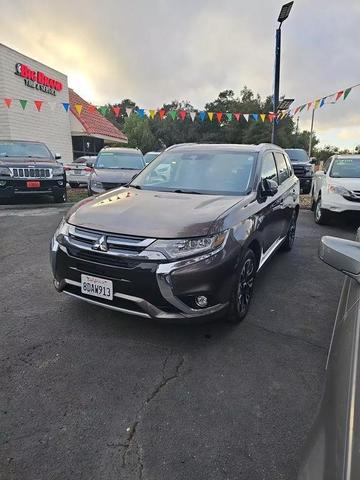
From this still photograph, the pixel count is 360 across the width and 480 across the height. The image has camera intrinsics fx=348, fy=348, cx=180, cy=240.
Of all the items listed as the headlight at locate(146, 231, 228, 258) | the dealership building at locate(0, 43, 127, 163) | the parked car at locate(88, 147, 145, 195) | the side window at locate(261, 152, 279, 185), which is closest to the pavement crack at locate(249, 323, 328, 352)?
the headlight at locate(146, 231, 228, 258)

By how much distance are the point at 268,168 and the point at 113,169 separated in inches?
252

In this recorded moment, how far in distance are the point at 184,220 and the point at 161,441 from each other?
5.23 ft

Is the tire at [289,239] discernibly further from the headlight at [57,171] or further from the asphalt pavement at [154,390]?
the headlight at [57,171]

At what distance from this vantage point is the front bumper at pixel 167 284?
268 cm

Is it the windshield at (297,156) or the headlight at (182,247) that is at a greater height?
the windshield at (297,156)

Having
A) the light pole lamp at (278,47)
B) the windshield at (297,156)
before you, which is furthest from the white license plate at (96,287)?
the windshield at (297,156)

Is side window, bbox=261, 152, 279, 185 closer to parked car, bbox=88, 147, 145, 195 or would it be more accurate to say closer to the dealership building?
parked car, bbox=88, 147, 145, 195

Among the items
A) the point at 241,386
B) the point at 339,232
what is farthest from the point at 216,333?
the point at 339,232

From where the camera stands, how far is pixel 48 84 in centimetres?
1772

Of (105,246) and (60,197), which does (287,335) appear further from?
(60,197)

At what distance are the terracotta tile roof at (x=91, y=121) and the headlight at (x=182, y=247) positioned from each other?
1910 cm

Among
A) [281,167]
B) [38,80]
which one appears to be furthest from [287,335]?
[38,80]

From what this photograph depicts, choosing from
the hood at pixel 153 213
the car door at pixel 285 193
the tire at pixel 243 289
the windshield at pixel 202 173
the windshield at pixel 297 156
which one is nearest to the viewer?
the hood at pixel 153 213

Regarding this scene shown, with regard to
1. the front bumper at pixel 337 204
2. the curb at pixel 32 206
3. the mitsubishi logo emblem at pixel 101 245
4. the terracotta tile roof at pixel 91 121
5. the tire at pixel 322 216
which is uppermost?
the terracotta tile roof at pixel 91 121
